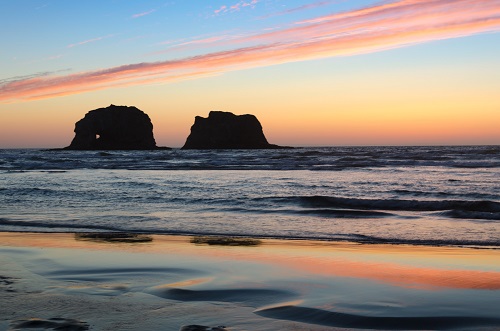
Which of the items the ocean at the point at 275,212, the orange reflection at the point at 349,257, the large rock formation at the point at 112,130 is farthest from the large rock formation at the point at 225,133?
the orange reflection at the point at 349,257

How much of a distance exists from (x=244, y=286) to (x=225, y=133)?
506ft

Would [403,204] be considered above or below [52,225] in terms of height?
below

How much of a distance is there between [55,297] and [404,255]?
5232 millimetres

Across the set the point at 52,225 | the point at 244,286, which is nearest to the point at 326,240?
the point at 244,286

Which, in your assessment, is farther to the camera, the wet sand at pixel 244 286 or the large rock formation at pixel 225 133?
the large rock formation at pixel 225 133

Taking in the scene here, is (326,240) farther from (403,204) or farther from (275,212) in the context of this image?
(403,204)

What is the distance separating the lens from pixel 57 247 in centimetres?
874

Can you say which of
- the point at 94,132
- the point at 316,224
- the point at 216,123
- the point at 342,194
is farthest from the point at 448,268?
the point at 216,123

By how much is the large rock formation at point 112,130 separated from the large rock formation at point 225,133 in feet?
63.0

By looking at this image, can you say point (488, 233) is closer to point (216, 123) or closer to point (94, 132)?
point (94, 132)

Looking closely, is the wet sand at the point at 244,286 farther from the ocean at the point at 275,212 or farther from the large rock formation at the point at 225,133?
the large rock formation at the point at 225,133

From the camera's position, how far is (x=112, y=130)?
137625 millimetres

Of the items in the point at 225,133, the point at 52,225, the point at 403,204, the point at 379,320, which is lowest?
the point at 403,204

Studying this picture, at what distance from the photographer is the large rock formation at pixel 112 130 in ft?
446
